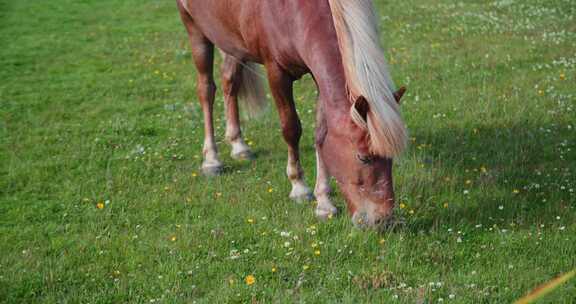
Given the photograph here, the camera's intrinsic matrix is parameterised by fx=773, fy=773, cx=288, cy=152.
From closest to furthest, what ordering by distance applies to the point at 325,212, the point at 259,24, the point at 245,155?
1. the point at 325,212
2. the point at 259,24
3. the point at 245,155

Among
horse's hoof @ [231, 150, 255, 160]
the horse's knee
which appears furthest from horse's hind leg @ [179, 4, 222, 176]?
horse's hoof @ [231, 150, 255, 160]

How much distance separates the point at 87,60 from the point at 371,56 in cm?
958

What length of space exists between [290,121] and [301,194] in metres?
0.70

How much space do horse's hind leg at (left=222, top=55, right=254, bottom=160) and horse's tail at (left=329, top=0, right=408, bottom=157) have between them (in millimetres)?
3070

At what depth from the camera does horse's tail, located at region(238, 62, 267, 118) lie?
8.91 meters

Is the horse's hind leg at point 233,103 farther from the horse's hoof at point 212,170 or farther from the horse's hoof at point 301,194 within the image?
the horse's hoof at point 301,194

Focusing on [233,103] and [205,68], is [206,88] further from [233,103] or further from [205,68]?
[233,103]

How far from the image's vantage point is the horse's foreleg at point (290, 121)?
6.93m

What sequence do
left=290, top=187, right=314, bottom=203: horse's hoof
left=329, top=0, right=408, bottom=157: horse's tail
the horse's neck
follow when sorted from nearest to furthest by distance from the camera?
left=329, top=0, right=408, bottom=157: horse's tail < the horse's neck < left=290, top=187, right=314, bottom=203: horse's hoof

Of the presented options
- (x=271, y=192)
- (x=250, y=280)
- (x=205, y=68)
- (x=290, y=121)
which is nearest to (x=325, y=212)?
(x=271, y=192)

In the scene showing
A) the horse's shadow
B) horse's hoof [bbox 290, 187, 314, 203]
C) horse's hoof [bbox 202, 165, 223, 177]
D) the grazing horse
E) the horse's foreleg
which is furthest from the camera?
horse's hoof [bbox 202, 165, 223, 177]

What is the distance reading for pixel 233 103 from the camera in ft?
29.4

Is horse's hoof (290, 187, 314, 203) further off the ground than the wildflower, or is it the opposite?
the wildflower

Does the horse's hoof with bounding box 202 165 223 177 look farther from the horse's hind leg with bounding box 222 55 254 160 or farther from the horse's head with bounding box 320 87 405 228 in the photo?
the horse's head with bounding box 320 87 405 228
